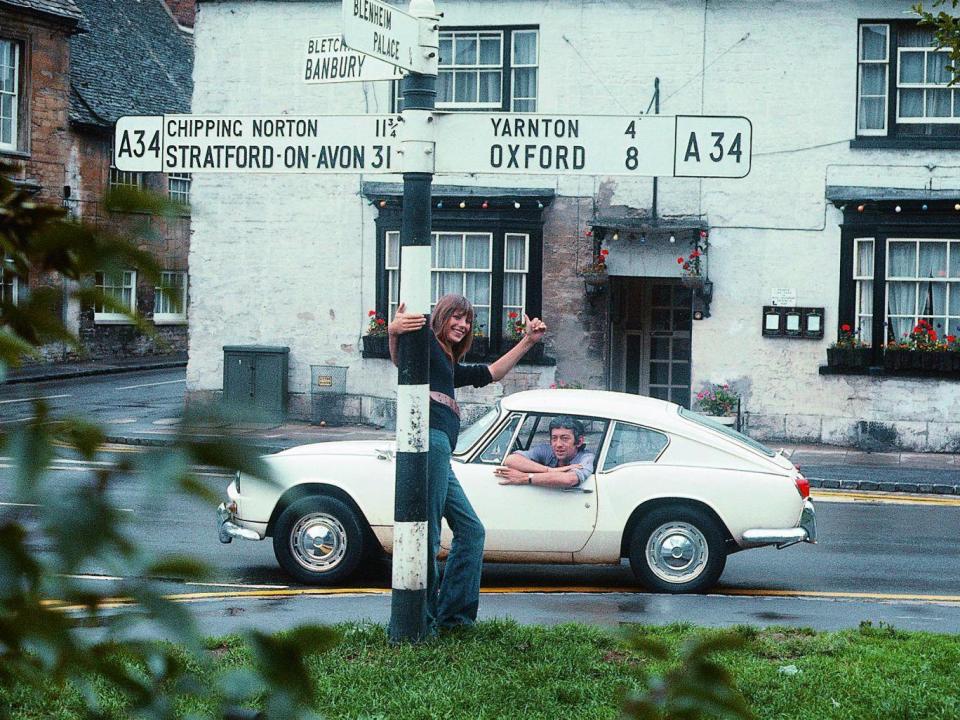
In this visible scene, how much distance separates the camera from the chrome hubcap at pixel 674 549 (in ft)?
31.9

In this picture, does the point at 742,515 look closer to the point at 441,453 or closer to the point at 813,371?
the point at 441,453

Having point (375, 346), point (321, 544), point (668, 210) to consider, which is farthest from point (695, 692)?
point (375, 346)

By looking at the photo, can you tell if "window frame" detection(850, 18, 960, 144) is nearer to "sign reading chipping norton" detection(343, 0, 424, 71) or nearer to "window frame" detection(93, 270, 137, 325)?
"sign reading chipping norton" detection(343, 0, 424, 71)

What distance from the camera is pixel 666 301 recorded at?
74.5ft

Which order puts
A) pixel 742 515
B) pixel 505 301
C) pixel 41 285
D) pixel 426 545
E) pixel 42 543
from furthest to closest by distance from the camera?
1. pixel 505 301
2. pixel 742 515
3. pixel 426 545
4. pixel 41 285
5. pixel 42 543

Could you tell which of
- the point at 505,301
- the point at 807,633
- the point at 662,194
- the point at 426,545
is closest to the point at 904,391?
the point at 662,194

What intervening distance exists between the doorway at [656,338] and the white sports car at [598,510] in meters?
12.8

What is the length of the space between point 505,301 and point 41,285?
20234 mm

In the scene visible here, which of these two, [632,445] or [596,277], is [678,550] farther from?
[596,277]

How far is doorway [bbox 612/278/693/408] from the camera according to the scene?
22656mm

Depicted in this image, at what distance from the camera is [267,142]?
7195 millimetres

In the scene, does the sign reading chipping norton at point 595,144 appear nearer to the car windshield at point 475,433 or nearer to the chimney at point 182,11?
the car windshield at point 475,433

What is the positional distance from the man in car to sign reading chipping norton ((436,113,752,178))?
123 inches

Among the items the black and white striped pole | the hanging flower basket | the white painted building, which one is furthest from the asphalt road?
the hanging flower basket
